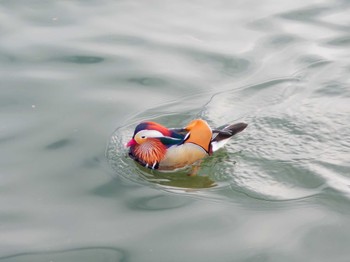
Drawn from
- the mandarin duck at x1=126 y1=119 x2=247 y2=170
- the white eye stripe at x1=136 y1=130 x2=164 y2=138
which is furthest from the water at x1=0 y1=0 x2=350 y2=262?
the white eye stripe at x1=136 y1=130 x2=164 y2=138

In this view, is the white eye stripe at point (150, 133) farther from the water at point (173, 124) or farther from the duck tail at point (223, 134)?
the duck tail at point (223, 134)

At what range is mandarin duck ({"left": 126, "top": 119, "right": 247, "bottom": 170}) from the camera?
6230 millimetres

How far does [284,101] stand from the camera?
24.5 feet

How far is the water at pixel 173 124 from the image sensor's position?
5.33 meters

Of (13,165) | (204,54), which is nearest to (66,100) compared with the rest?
(13,165)

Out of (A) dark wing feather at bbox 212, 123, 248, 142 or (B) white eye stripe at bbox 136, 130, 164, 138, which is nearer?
(B) white eye stripe at bbox 136, 130, 164, 138

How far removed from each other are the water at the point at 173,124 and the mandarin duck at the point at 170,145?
11 centimetres

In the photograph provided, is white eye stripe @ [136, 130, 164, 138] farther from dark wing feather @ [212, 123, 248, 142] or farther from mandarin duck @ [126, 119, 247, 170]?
dark wing feather @ [212, 123, 248, 142]

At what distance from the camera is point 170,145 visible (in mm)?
6277

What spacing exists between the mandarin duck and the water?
113mm

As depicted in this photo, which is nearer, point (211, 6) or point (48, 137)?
point (48, 137)

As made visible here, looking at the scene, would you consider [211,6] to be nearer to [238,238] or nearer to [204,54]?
[204,54]

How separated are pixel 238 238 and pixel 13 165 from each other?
214 cm

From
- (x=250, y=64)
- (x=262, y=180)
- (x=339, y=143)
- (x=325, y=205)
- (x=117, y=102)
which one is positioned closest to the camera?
(x=325, y=205)
